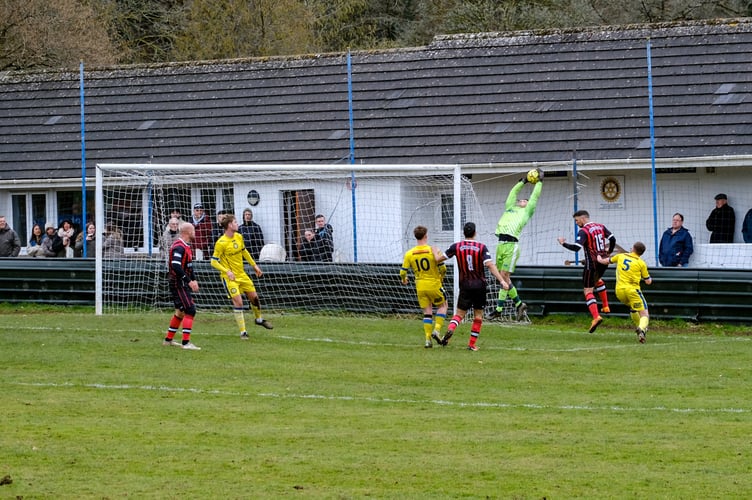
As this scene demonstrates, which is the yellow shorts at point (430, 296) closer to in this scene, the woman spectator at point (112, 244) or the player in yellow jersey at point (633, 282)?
the player in yellow jersey at point (633, 282)

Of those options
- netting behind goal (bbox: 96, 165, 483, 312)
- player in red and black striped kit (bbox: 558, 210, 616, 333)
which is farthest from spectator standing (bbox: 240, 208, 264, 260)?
player in red and black striped kit (bbox: 558, 210, 616, 333)

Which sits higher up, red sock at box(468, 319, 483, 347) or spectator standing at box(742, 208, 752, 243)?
spectator standing at box(742, 208, 752, 243)

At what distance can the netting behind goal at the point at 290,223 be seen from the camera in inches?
893

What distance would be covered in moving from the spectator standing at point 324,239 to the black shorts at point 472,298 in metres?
6.56

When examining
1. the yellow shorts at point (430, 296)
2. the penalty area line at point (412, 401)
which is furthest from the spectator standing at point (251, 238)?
the penalty area line at point (412, 401)

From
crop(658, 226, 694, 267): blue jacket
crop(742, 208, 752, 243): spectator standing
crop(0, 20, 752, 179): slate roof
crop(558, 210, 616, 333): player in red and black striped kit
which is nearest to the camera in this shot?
crop(558, 210, 616, 333): player in red and black striped kit

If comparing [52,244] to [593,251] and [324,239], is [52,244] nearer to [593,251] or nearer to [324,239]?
[324,239]

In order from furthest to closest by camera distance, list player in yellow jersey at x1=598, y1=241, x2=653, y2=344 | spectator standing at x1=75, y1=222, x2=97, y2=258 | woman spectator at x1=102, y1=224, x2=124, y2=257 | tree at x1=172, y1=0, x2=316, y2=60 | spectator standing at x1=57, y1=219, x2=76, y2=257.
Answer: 1. tree at x1=172, y1=0, x2=316, y2=60
2. spectator standing at x1=57, y1=219, x2=76, y2=257
3. spectator standing at x1=75, y1=222, x2=97, y2=258
4. woman spectator at x1=102, y1=224, x2=124, y2=257
5. player in yellow jersey at x1=598, y1=241, x2=653, y2=344

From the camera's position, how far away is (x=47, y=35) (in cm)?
3531

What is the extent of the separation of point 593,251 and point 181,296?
22.1 feet

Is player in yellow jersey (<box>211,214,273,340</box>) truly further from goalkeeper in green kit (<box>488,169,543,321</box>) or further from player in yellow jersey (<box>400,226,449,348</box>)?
goalkeeper in green kit (<box>488,169,543,321</box>)

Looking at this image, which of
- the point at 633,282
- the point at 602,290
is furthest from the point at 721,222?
the point at 633,282

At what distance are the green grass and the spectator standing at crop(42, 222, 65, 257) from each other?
6.55 m

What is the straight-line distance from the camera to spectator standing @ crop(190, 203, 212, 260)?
78.7ft
